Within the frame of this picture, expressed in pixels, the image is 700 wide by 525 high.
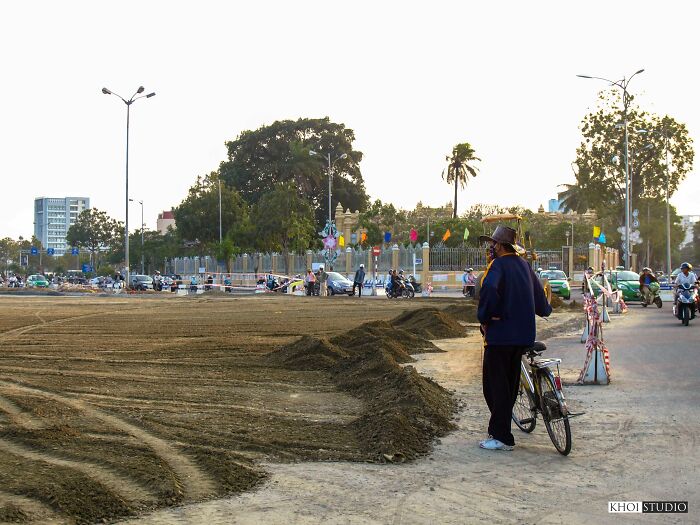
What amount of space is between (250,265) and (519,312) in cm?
6855

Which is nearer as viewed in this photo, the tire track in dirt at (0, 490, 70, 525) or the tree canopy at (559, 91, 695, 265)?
the tire track in dirt at (0, 490, 70, 525)

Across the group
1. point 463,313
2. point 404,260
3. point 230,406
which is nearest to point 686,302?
point 463,313

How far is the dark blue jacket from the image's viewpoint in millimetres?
7660

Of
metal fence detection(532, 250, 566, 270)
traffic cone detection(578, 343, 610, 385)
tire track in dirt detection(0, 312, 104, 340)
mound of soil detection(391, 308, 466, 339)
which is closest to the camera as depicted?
traffic cone detection(578, 343, 610, 385)

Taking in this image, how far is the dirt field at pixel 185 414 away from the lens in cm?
607

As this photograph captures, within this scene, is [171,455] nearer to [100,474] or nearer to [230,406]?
[100,474]

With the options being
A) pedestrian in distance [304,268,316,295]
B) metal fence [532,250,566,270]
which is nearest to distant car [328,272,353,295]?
pedestrian in distance [304,268,316,295]

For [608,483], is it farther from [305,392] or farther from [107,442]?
[305,392]

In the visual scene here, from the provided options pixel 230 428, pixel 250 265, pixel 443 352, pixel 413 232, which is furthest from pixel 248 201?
pixel 230 428

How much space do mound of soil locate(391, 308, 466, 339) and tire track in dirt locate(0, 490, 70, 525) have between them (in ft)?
48.0

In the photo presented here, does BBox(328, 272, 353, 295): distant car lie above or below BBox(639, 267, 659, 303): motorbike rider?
below

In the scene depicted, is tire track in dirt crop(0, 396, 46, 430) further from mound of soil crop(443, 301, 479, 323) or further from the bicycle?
mound of soil crop(443, 301, 479, 323)

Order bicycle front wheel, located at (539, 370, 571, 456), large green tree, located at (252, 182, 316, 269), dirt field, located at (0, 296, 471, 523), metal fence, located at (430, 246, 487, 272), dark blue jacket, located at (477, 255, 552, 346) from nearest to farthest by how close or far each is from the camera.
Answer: dirt field, located at (0, 296, 471, 523) → bicycle front wheel, located at (539, 370, 571, 456) → dark blue jacket, located at (477, 255, 552, 346) → metal fence, located at (430, 246, 487, 272) → large green tree, located at (252, 182, 316, 269)

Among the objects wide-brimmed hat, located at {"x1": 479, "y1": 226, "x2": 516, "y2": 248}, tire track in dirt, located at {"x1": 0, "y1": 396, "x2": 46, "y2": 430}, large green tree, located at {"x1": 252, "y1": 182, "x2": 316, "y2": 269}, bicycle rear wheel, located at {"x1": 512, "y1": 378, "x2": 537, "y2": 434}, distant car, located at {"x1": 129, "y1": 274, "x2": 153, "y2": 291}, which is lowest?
distant car, located at {"x1": 129, "y1": 274, "x2": 153, "y2": 291}
